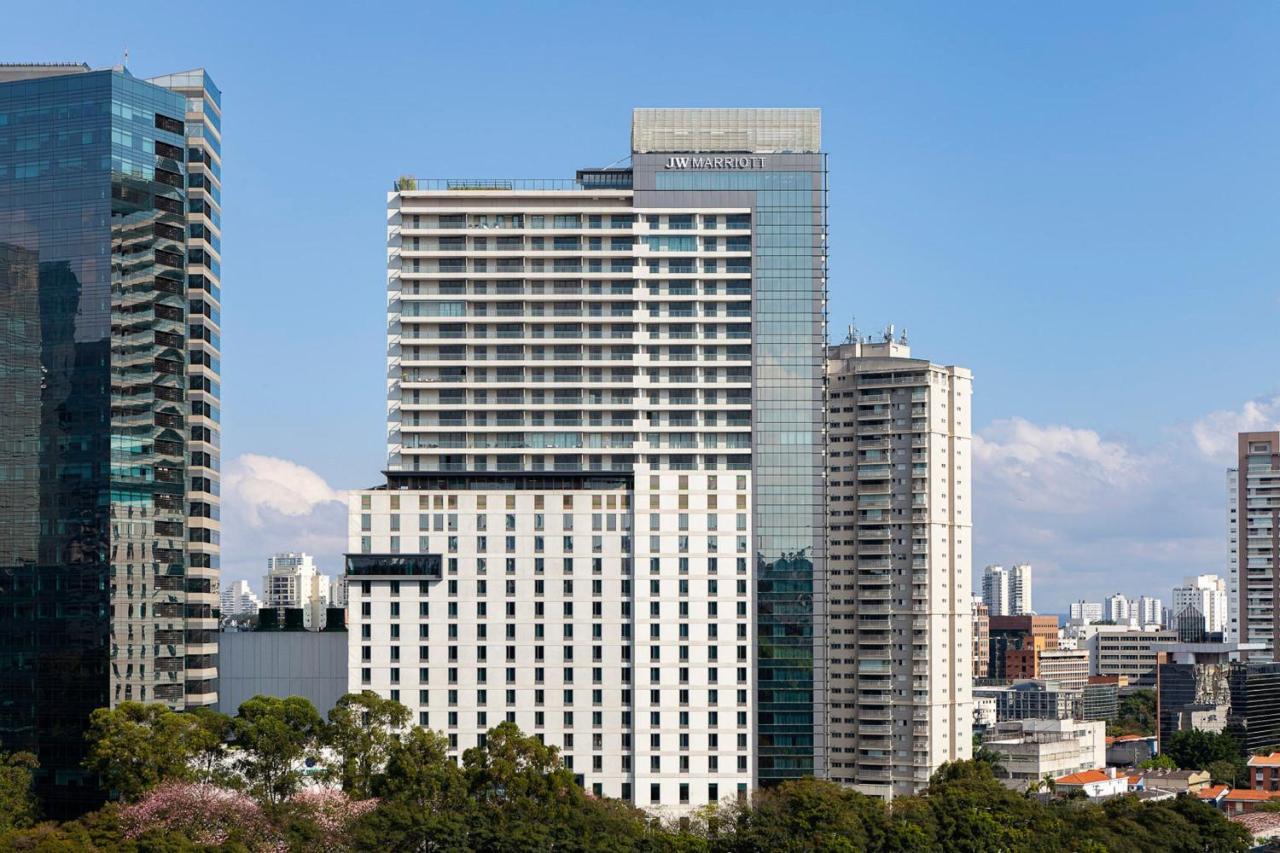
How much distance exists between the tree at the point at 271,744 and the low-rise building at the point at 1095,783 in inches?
4064

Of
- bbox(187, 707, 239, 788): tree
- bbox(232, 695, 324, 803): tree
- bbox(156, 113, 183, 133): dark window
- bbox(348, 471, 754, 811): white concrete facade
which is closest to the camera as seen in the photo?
bbox(187, 707, 239, 788): tree

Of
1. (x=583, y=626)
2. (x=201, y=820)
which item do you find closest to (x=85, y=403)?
(x=201, y=820)

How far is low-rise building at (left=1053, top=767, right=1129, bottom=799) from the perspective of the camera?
187 metres

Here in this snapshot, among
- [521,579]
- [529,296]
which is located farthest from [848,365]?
[521,579]

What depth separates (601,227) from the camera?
153500 mm

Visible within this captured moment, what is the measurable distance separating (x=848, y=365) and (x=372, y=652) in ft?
231

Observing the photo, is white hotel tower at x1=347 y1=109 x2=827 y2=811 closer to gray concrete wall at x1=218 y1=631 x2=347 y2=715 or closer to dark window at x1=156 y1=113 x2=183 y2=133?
gray concrete wall at x1=218 y1=631 x2=347 y2=715

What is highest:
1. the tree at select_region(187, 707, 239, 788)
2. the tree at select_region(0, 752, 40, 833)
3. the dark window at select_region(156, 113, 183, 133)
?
the dark window at select_region(156, 113, 183, 133)

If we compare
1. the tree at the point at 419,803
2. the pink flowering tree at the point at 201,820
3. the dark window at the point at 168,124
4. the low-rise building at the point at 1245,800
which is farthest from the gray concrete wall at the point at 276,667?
the low-rise building at the point at 1245,800

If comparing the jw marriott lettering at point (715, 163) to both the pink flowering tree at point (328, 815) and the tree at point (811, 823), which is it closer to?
the tree at point (811, 823)

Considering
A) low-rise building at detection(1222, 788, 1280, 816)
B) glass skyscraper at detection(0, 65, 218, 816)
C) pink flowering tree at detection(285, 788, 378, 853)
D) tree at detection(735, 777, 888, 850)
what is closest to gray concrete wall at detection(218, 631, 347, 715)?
glass skyscraper at detection(0, 65, 218, 816)

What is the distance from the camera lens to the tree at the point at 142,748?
107438mm

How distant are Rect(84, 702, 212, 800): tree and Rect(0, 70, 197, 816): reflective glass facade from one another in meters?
16.3

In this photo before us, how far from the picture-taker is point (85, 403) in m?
130
